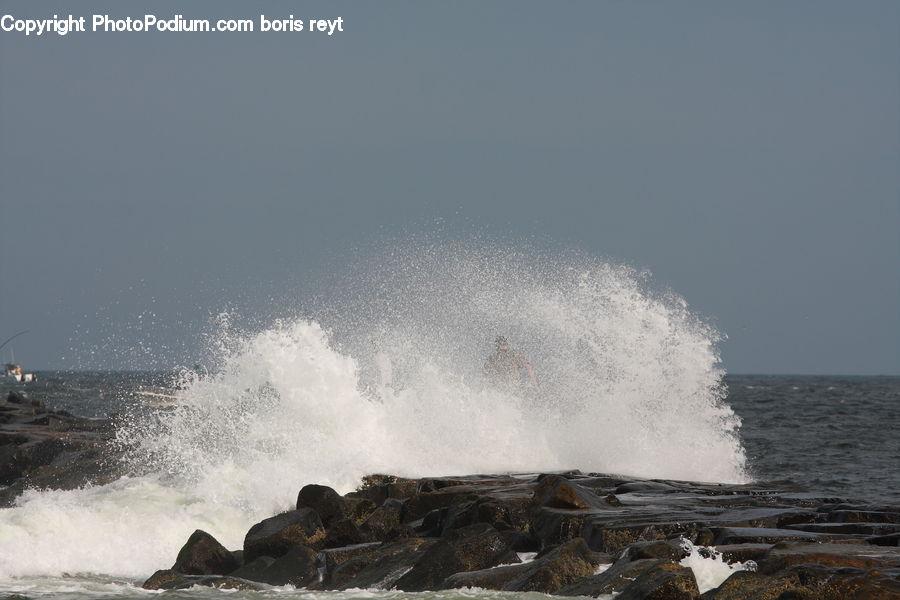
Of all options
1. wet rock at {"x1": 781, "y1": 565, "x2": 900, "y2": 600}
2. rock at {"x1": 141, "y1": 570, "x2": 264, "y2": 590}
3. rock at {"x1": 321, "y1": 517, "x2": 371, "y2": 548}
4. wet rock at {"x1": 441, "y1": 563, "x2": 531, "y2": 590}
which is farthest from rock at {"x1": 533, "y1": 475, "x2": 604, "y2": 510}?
wet rock at {"x1": 781, "y1": 565, "x2": 900, "y2": 600}

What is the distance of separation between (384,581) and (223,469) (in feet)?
20.5

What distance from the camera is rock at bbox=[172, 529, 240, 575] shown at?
11508 millimetres

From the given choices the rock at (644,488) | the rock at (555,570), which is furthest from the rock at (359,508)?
the rock at (555,570)

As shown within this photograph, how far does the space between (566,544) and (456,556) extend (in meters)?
1.10

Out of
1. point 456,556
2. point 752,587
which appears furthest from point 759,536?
point 456,556

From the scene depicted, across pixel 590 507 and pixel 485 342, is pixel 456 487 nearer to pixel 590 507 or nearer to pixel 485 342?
pixel 590 507

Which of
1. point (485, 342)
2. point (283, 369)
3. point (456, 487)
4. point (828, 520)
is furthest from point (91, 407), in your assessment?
point (828, 520)

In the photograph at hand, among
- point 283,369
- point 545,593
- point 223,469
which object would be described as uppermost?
point 283,369

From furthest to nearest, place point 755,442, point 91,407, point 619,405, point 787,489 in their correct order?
point 91,407, point 755,442, point 619,405, point 787,489

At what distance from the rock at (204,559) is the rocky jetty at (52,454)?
5367mm

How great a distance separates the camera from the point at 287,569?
36.1 feet

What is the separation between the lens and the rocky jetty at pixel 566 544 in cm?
841

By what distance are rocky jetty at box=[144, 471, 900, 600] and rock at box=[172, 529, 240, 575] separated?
0.01 meters

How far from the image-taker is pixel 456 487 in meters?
13.6
